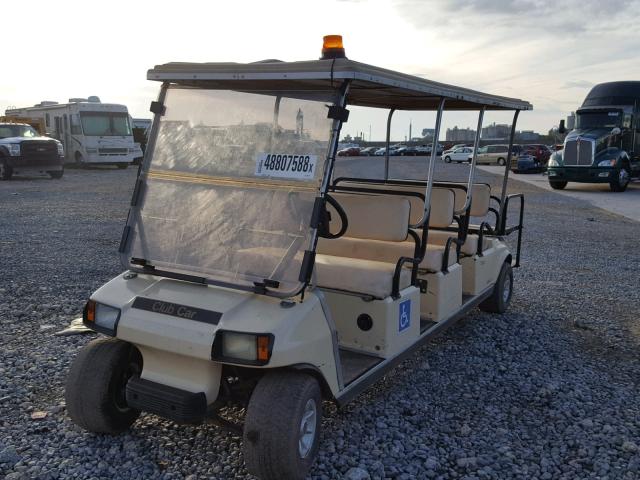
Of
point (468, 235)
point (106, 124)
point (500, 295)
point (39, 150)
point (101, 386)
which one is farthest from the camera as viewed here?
point (106, 124)

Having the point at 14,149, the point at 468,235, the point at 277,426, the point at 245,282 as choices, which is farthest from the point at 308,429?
the point at 14,149

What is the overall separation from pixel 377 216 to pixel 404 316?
76cm

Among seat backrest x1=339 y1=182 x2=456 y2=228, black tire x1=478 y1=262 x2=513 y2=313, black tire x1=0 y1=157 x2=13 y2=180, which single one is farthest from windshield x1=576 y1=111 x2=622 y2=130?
black tire x1=0 y1=157 x2=13 y2=180

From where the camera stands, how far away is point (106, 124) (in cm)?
2362

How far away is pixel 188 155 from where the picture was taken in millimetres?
3379

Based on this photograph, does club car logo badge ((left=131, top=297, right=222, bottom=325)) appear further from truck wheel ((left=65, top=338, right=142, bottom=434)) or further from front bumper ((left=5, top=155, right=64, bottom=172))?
Result: front bumper ((left=5, top=155, right=64, bottom=172))

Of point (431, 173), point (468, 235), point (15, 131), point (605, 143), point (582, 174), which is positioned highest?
point (605, 143)

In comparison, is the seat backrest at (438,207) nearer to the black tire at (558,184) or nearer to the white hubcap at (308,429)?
the white hubcap at (308,429)

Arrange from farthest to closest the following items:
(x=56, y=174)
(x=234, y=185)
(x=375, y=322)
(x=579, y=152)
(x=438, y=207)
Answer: (x=56, y=174), (x=579, y=152), (x=438, y=207), (x=375, y=322), (x=234, y=185)

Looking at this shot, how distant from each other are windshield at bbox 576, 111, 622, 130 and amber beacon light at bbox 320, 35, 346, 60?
18.8 meters

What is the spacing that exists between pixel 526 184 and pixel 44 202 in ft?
55.2

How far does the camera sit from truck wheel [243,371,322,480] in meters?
2.70

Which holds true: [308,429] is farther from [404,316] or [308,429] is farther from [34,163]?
[34,163]

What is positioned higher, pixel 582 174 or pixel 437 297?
pixel 582 174
